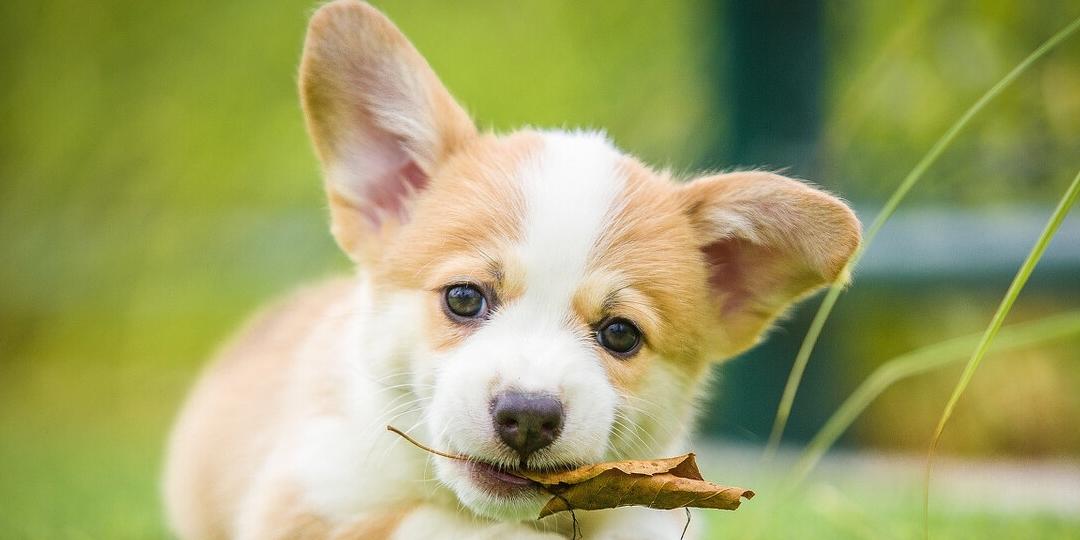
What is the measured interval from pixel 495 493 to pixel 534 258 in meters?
0.47

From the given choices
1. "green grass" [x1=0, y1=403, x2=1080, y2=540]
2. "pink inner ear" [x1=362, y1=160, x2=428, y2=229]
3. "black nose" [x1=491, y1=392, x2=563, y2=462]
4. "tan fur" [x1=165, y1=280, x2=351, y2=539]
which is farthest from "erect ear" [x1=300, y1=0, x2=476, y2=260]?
"green grass" [x1=0, y1=403, x2=1080, y2=540]

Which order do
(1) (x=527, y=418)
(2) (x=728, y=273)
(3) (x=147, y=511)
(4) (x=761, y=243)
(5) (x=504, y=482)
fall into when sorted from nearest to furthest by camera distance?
(1) (x=527, y=418) → (5) (x=504, y=482) → (4) (x=761, y=243) → (2) (x=728, y=273) → (3) (x=147, y=511)

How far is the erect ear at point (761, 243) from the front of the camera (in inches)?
86.6

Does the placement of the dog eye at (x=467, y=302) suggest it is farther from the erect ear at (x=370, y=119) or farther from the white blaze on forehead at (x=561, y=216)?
the erect ear at (x=370, y=119)

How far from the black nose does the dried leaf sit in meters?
0.09

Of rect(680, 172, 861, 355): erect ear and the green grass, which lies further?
the green grass

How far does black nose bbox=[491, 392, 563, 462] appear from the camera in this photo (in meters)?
1.86

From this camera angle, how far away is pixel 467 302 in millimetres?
2156

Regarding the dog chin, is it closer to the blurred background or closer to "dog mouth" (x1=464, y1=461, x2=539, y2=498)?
"dog mouth" (x1=464, y1=461, x2=539, y2=498)

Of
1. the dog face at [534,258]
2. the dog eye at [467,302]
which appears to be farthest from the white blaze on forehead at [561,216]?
the dog eye at [467,302]

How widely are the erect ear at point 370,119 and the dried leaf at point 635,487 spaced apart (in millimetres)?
836

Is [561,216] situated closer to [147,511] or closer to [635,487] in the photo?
[635,487]

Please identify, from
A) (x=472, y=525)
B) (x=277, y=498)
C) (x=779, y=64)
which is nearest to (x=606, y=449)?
(x=472, y=525)

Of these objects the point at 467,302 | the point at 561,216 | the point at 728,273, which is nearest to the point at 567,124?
the point at 728,273
